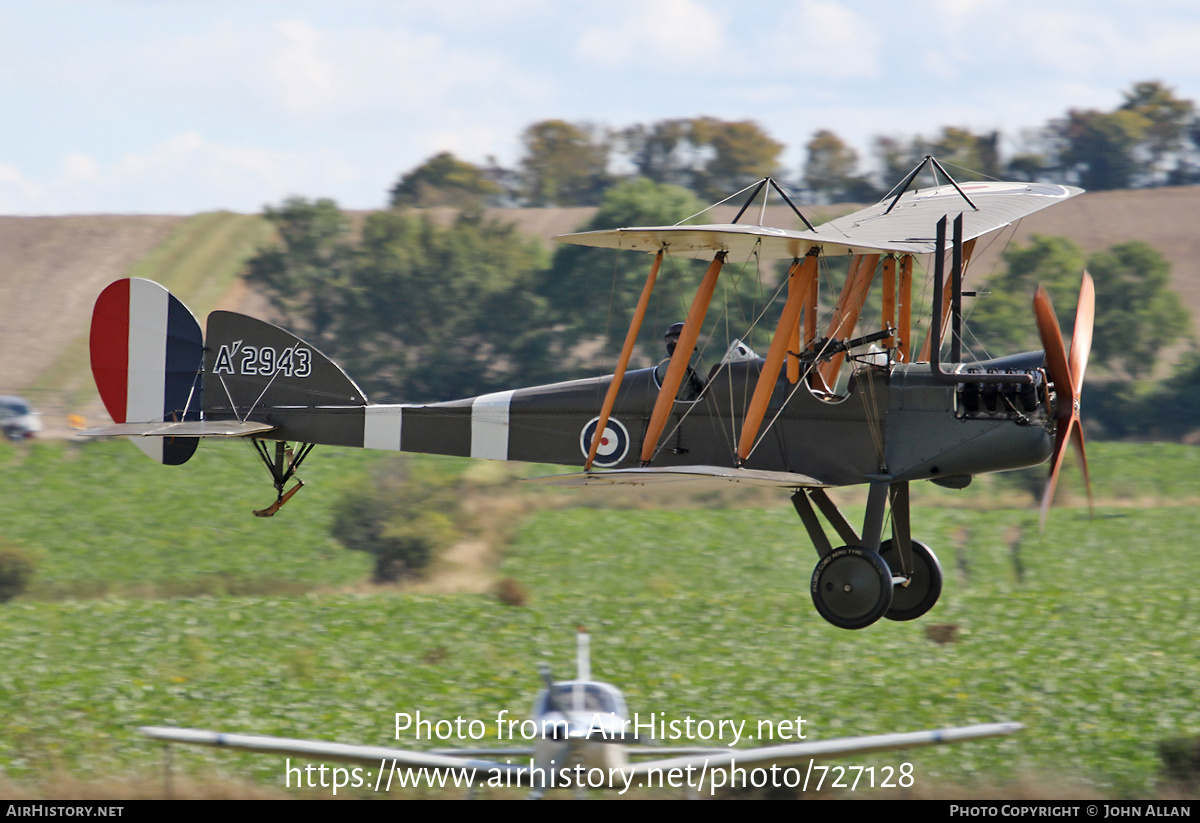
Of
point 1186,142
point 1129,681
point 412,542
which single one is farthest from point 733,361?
point 1186,142

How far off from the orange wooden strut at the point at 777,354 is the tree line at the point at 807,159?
54.0 metres

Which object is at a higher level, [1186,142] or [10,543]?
[1186,142]

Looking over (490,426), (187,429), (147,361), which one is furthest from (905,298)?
(147,361)

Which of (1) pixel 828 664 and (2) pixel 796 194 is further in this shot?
(2) pixel 796 194

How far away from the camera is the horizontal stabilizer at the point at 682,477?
915 cm

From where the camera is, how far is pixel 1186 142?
70500 mm

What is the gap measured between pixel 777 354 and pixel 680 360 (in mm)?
858

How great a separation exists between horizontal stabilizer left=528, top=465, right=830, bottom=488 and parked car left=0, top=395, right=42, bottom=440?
95.3ft

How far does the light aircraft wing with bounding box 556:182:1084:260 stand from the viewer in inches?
376

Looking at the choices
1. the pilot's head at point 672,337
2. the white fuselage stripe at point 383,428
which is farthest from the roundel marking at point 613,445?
the white fuselage stripe at point 383,428

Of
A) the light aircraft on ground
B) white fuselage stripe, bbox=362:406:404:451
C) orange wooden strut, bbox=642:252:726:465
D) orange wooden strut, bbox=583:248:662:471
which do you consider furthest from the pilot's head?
the light aircraft on ground

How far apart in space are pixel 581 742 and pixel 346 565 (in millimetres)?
17497

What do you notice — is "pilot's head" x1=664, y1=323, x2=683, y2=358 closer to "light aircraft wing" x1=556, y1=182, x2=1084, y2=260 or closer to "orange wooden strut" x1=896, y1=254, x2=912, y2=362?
"light aircraft wing" x1=556, y1=182, x2=1084, y2=260
